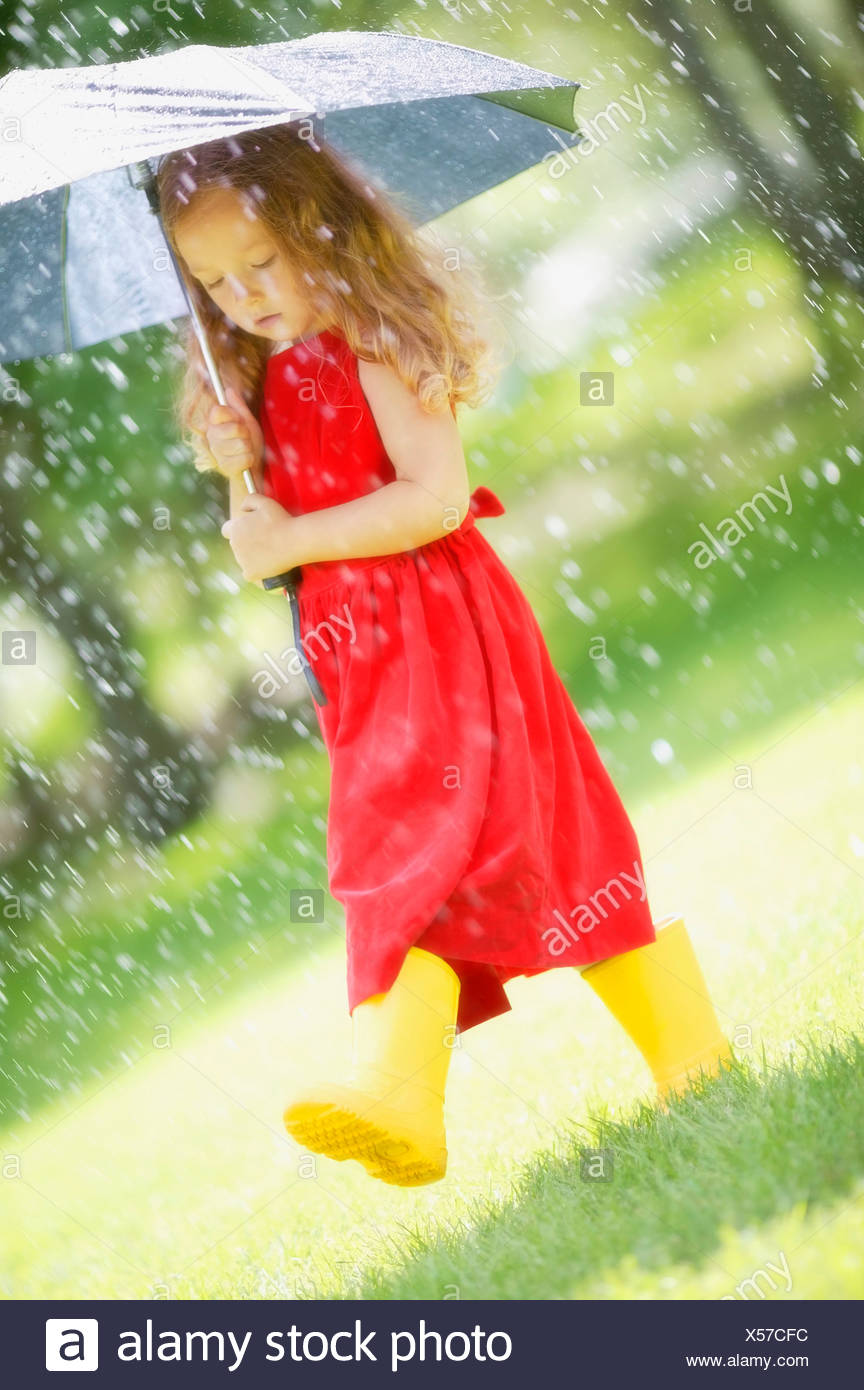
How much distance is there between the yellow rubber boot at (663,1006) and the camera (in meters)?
2.00

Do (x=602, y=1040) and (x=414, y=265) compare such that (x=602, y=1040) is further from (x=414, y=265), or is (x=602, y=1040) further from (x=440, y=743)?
(x=414, y=265)

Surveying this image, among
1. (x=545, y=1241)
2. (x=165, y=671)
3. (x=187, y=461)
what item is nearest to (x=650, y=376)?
(x=187, y=461)

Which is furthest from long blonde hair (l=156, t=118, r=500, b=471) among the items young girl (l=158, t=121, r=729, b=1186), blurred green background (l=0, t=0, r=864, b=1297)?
blurred green background (l=0, t=0, r=864, b=1297)

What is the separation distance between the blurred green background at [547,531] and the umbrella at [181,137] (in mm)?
1915

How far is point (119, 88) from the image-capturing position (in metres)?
1.90

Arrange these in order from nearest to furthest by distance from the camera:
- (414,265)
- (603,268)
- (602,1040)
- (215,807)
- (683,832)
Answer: (414,265), (602,1040), (683,832), (215,807), (603,268)

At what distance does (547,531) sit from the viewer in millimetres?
5684

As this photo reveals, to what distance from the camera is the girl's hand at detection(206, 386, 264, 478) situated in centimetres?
199

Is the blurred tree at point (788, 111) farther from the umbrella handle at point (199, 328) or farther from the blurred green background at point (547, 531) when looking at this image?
the umbrella handle at point (199, 328)

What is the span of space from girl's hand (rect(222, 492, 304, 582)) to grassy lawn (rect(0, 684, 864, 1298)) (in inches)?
37.0

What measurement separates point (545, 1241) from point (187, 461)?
12.8ft

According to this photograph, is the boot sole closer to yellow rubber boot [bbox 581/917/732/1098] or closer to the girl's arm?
yellow rubber boot [bbox 581/917/732/1098]

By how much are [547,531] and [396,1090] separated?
4163 mm

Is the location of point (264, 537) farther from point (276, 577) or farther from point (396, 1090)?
point (396, 1090)
